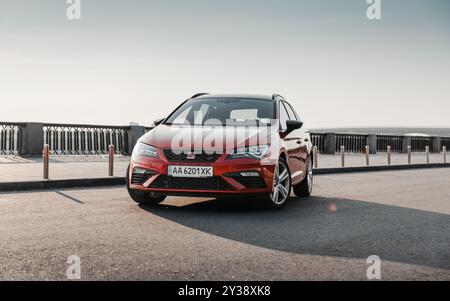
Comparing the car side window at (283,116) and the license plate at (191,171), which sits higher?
the car side window at (283,116)

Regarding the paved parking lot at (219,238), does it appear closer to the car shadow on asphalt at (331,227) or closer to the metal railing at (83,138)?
the car shadow on asphalt at (331,227)

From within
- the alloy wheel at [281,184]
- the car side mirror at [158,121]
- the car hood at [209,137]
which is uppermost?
the car side mirror at [158,121]

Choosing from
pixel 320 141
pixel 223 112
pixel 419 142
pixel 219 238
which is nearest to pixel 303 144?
pixel 223 112

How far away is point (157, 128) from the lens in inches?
331

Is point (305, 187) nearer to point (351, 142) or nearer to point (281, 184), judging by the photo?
point (281, 184)

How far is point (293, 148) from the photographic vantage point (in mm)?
9125

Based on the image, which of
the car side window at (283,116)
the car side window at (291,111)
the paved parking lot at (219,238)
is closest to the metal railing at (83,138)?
the paved parking lot at (219,238)

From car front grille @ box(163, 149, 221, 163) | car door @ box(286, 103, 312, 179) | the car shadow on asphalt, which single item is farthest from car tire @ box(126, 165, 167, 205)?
car door @ box(286, 103, 312, 179)

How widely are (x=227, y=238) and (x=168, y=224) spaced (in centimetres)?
106

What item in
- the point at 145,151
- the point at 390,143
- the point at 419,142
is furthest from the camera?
the point at 419,142

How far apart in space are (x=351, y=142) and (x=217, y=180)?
92.2 feet

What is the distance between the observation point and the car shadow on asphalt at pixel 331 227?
558cm

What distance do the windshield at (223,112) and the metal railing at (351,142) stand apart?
81.8ft
